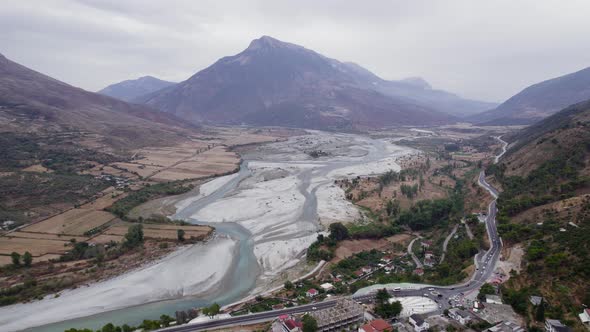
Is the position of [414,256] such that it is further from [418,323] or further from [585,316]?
[585,316]

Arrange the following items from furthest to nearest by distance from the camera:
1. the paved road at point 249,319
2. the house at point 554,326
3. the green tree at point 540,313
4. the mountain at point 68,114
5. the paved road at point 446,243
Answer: the mountain at point 68,114 → the paved road at point 446,243 → the paved road at point 249,319 → the green tree at point 540,313 → the house at point 554,326

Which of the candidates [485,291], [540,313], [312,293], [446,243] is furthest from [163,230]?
[540,313]

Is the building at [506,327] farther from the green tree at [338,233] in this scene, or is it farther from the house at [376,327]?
the green tree at [338,233]

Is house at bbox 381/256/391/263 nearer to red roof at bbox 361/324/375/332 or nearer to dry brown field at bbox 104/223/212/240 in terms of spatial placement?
red roof at bbox 361/324/375/332

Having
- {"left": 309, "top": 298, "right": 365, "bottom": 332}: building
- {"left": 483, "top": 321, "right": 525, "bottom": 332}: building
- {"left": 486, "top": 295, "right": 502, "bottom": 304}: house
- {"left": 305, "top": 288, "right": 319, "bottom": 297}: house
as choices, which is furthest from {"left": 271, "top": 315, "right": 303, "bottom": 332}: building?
{"left": 486, "top": 295, "right": 502, "bottom": 304}: house

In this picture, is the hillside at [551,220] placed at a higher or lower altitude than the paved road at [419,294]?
higher

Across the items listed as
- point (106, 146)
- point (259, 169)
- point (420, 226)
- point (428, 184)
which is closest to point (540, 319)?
point (420, 226)

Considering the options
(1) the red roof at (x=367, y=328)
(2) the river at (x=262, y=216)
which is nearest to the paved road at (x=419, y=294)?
(1) the red roof at (x=367, y=328)
